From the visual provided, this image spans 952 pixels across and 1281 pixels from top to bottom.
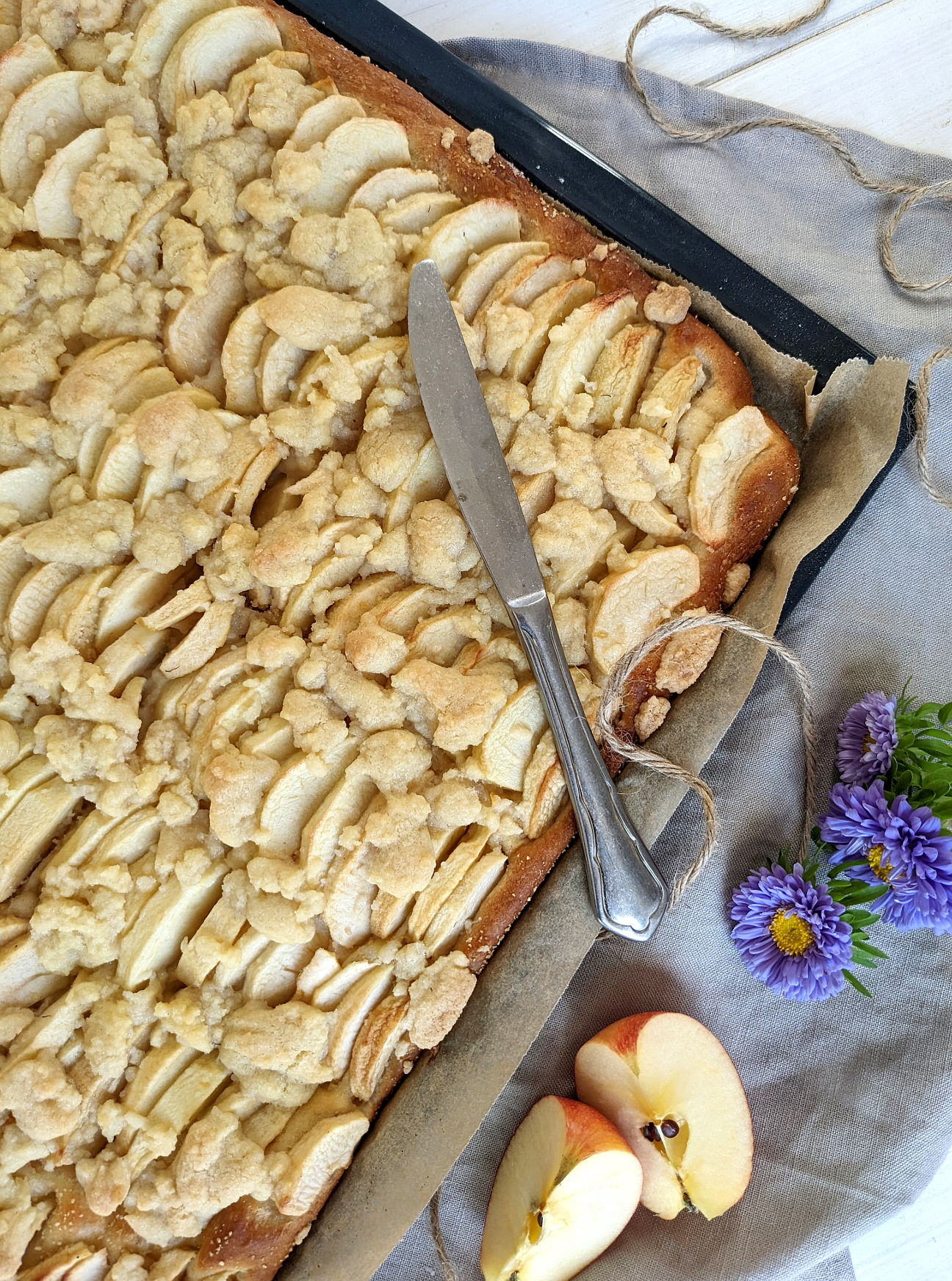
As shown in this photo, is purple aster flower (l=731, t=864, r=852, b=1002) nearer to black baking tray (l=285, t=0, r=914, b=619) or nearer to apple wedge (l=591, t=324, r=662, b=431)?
black baking tray (l=285, t=0, r=914, b=619)

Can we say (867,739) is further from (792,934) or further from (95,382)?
(95,382)

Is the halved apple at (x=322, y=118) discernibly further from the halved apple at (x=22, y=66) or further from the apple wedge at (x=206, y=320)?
the halved apple at (x=22, y=66)

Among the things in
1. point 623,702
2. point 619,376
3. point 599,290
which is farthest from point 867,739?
point 599,290

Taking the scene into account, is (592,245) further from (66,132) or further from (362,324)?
(66,132)

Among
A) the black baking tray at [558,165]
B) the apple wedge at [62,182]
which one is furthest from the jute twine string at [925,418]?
the apple wedge at [62,182]

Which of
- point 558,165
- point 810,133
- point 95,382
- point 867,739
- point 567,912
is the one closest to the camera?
point 95,382

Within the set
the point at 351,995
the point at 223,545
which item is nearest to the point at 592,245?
the point at 223,545
